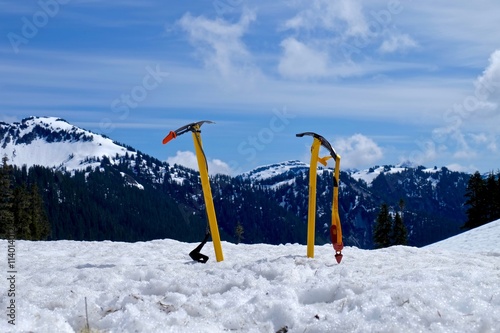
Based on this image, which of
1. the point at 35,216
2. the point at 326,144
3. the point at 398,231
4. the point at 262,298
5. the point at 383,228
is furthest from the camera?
the point at 35,216

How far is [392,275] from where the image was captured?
8.71 metres

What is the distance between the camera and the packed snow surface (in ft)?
20.9

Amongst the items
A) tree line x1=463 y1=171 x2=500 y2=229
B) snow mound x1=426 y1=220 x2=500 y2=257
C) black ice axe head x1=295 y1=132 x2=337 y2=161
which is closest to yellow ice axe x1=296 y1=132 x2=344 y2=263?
black ice axe head x1=295 y1=132 x2=337 y2=161

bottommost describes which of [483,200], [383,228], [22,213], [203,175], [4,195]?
[203,175]

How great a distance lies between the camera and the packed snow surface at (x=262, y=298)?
6355 millimetres

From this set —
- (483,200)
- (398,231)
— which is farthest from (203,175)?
(398,231)

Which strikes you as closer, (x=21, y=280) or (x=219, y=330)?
(x=219, y=330)

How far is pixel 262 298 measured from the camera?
288 inches

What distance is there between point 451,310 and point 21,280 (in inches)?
278

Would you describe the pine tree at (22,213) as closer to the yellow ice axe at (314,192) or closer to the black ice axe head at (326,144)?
the yellow ice axe at (314,192)

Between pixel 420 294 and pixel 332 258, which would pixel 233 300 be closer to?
pixel 420 294

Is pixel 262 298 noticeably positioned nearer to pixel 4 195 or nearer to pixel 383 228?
pixel 4 195

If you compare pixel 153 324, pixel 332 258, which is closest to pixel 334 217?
pixel 332 258

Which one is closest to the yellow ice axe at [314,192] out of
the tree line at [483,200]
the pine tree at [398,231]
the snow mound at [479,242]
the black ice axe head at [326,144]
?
the black ice axe head at [326,144]
